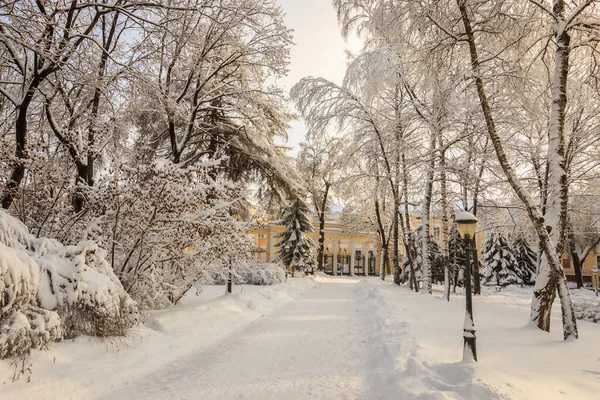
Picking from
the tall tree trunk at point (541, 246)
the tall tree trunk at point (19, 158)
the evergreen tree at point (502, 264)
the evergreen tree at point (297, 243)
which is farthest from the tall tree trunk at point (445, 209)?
the evergreen tree at point (502, 264)

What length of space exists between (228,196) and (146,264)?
207 cm

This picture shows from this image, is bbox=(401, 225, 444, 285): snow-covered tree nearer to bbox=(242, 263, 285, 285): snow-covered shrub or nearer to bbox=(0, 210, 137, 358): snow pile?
bbox=(242, 263, 285, 285): snow-covered shrub

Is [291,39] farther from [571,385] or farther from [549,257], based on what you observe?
[571,385]

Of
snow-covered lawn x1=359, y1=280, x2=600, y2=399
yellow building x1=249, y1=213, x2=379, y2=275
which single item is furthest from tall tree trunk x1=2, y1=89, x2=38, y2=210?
yellow building x1=249, y1=213, x2=379, y2=275

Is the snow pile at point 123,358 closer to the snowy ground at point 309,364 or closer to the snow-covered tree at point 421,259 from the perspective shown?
the snowy ground at point 309,364

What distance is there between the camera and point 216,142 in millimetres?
11500

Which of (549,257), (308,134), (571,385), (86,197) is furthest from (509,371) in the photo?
(308,134)

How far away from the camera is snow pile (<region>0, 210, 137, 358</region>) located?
3736mm

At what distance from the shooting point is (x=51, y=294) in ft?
14.5

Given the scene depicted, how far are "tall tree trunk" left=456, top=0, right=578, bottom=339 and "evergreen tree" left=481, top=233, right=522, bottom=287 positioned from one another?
79.1 ft

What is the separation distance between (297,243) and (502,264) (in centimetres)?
1720

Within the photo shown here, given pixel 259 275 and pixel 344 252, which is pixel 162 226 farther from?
pixel 344 252

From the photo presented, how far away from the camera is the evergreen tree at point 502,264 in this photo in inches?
1133

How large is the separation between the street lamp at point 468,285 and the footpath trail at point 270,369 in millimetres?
1488
